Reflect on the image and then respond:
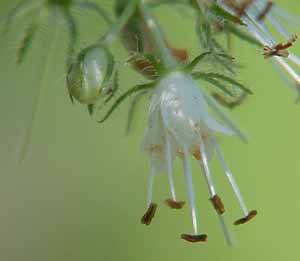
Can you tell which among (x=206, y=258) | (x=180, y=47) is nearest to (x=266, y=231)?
(x=206, y=258)

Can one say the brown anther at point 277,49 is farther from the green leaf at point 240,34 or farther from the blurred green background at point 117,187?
the blurred green background at point 117,187

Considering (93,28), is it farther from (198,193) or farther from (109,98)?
(198,193)

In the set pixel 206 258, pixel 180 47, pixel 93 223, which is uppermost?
pixel 180 47

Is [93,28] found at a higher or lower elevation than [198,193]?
higher

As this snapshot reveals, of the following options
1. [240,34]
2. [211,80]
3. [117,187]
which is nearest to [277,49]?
[240,34]

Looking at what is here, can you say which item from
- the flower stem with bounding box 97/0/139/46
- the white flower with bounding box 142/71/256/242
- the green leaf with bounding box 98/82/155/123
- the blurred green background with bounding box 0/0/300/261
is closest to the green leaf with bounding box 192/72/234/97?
the white flower with bounding box 142/71/256/242
